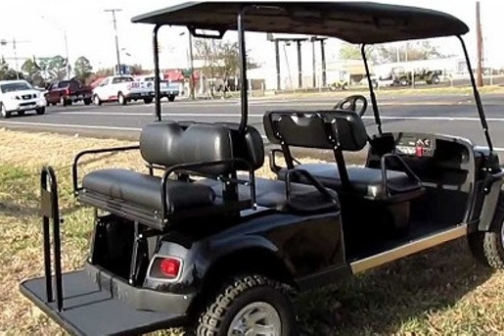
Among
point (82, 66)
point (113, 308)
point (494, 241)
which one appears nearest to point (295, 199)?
point (113, 308)

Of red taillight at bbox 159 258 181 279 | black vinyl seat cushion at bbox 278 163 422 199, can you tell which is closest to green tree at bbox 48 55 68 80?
black vinyl seat cushion at bbox 278 163 422 199

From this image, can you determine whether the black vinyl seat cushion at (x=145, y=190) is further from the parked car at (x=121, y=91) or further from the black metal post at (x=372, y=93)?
the parked car at (x=121, y=91)

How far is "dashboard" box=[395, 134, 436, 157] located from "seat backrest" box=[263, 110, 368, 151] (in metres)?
0.95

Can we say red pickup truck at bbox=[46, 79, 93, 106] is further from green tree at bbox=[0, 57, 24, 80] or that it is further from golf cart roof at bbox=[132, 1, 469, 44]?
green tree at bbox=[0, 57, 24, 80]

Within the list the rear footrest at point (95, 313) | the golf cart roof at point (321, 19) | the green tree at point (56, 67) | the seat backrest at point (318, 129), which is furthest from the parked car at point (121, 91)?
the green tree at point (56, 67)

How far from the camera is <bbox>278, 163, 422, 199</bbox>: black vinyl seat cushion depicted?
158 inches

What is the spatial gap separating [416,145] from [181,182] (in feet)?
7.42

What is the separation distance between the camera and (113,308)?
10.3 ft

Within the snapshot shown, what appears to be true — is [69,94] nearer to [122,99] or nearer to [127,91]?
[122,99]

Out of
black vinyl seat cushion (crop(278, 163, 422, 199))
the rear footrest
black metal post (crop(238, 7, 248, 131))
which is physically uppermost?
black metal post (crop(238, 7, 248, 131))

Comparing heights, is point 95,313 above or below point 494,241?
above

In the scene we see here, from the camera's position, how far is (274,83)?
153 feet

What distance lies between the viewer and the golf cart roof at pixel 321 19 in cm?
347

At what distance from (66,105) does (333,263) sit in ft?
125
